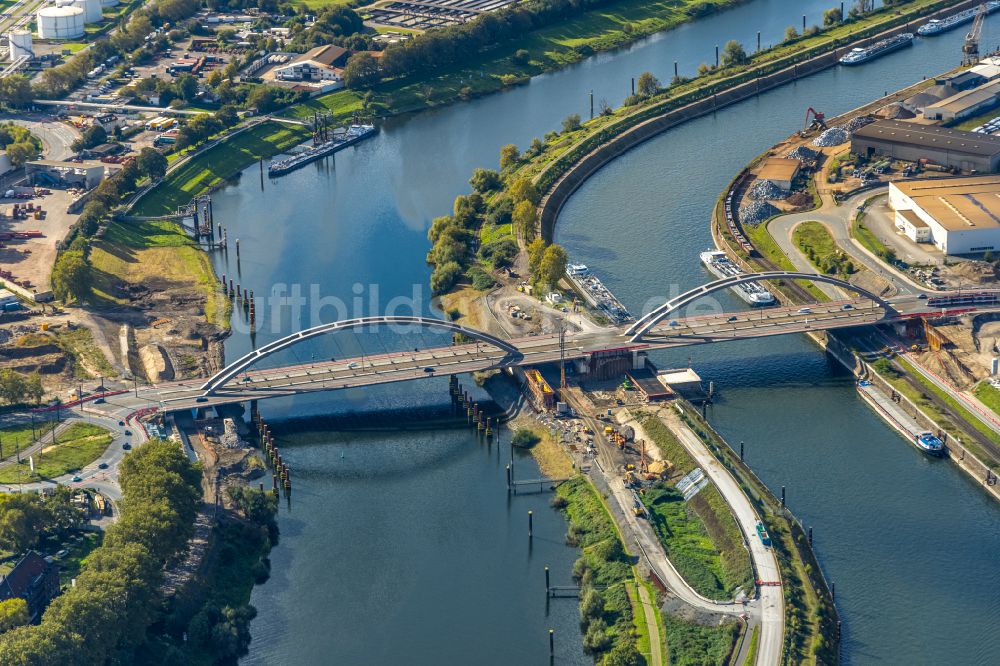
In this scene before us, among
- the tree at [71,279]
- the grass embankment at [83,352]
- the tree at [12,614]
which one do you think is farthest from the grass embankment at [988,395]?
the tree at [71,279]

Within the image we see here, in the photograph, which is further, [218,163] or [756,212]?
[218,163]

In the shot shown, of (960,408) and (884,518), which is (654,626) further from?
(960,408)

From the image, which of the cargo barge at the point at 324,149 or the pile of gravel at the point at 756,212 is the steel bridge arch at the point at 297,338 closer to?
the pile of gravel at the point at 756,212

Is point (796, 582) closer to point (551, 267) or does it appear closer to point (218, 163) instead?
point (551, 267)

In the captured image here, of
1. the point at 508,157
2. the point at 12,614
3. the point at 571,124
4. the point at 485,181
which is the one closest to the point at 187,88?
the point at 508,157

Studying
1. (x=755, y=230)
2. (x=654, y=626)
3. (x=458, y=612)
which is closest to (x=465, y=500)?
(x=458, y=612)

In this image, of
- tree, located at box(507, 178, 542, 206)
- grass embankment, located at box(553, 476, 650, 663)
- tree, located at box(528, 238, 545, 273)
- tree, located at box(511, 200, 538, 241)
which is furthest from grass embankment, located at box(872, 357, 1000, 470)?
tree, located at box(507, 178, 542, 206)

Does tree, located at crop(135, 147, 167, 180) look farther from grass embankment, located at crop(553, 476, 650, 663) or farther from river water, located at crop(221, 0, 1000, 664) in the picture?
grass embankment, located at crop(553, 476, 650, 663)
